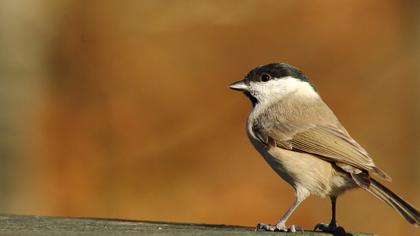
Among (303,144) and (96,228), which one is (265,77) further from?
(96,228)

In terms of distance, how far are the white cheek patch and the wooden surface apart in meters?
0.87

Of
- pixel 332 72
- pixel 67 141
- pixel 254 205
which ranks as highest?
pixel 332 72

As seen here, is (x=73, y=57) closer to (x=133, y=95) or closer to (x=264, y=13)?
(x=133, y=95)

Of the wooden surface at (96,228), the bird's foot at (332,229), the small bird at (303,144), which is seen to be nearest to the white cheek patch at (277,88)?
the small bird at (303,144)

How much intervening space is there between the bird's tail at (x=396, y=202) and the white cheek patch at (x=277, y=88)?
0.68 m

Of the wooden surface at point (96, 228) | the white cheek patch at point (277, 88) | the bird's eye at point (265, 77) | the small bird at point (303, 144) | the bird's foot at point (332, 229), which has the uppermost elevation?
the bird's eye at point (265, 77)

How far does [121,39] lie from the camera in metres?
5.14

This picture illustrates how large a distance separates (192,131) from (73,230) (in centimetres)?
159

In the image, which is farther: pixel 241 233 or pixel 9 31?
pixel 9 31

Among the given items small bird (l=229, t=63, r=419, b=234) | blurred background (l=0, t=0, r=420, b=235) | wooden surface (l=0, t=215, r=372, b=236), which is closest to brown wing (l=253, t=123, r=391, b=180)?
small bird (l=229, t=63, r=419, b=234)

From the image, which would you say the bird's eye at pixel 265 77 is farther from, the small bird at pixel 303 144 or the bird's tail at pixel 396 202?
the bird's tail at pixel 396 202

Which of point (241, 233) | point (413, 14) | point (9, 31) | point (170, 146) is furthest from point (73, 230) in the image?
point (413, 14)

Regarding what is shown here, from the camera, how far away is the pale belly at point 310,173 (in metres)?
4.17

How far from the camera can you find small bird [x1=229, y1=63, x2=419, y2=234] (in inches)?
160
